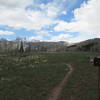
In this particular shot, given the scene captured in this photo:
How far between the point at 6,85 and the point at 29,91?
3383mm

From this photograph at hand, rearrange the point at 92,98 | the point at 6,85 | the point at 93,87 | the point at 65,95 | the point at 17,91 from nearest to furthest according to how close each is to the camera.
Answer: the point at 92,98, the point at 65,95, the point at 17,91, the point at 93,87, the point at 6,85

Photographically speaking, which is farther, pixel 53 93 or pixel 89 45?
pixel 89 45

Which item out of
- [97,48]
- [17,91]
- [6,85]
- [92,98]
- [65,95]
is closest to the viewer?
[92,98]

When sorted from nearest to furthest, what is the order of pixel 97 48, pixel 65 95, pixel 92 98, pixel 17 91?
pixel 92 98 → pixel 65 95 → pixel 17 91 → pixel 97 48

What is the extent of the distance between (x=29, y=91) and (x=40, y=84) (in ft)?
8.74

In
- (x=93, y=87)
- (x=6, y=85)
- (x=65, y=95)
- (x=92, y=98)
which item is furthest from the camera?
(x=6, y=85)

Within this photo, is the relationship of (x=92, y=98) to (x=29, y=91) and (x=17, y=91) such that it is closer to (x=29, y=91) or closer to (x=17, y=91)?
(x=29, y=91)

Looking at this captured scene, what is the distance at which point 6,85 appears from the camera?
16953 mm

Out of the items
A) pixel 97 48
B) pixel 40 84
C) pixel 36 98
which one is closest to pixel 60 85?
pixel 40 84

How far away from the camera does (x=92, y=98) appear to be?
1252 cm

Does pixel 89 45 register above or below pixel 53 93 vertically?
above

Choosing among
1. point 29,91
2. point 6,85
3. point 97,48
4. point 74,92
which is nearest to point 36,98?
point 29,91

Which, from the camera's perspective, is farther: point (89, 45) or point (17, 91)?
point (89, 45)

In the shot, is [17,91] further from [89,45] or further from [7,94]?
[89,45]
